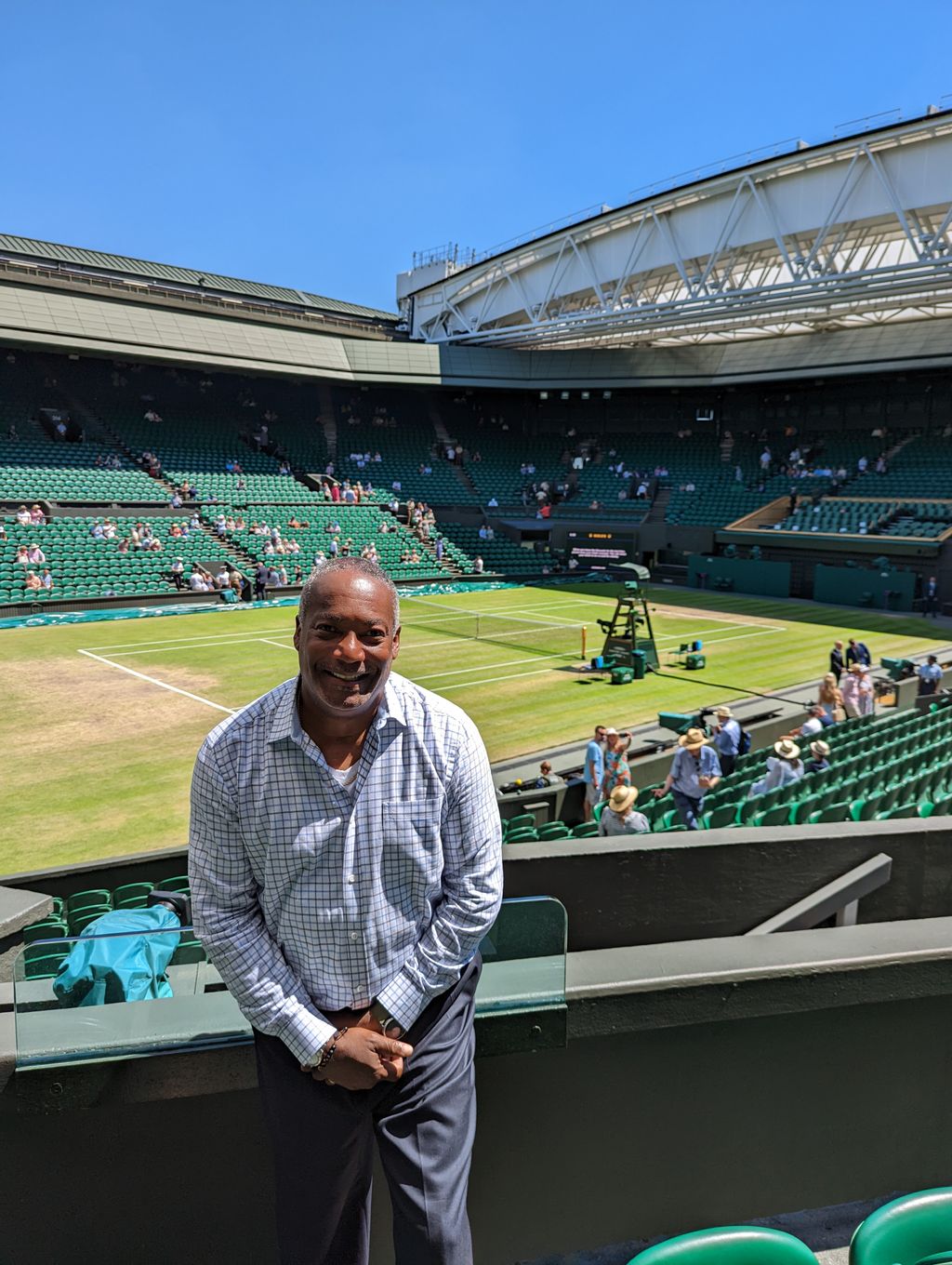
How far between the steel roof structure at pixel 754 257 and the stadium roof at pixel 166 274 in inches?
417

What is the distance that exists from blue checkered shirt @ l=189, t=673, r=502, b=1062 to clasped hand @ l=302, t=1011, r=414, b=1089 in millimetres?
62

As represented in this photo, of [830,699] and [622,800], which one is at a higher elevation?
[622,800]

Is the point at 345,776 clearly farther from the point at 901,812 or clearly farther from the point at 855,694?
the point at 855,694

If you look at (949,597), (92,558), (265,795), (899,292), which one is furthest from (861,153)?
(265,795)

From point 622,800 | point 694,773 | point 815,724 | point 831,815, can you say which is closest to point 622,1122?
point 622,800

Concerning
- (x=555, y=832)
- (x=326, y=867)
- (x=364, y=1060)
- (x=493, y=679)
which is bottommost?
(x=493, y=679)

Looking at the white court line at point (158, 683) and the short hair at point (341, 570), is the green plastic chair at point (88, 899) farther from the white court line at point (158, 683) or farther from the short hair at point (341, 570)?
the white court line at point (158, 683)

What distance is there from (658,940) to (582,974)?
2244 mm

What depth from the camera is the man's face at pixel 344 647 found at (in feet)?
7.93

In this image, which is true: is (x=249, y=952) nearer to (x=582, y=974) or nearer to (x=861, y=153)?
(x=582, y=974)

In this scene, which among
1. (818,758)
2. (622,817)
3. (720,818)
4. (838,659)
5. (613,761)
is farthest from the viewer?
(838,659)

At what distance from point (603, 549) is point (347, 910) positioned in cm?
4418

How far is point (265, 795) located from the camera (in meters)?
2.36

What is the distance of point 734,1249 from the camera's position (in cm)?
237
